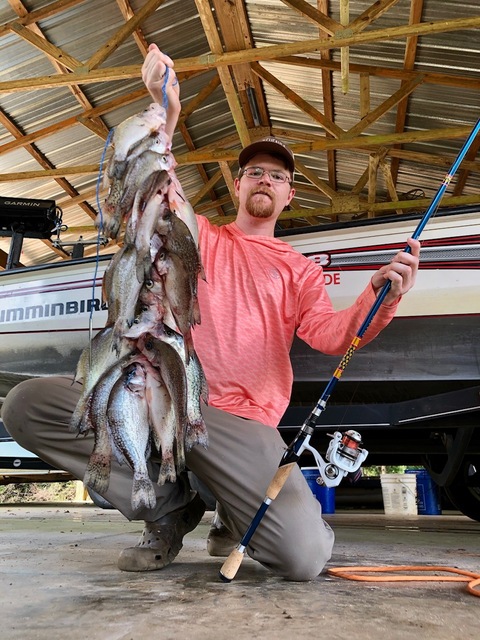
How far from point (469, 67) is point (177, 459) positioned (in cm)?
702

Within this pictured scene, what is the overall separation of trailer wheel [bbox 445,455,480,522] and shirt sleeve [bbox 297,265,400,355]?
2262 millimetres

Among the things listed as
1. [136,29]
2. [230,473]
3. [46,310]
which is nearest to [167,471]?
[230,473]

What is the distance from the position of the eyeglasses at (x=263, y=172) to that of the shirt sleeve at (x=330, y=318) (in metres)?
0.42

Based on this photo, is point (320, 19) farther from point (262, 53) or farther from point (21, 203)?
point (21, 203)

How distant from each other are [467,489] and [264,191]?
9.92ft

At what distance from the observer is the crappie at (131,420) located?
1368 mm

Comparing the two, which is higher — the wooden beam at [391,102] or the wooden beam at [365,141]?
the wooden beam at [391,102]

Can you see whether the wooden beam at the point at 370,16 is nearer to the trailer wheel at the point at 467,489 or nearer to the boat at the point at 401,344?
the boat at the point at 401,344

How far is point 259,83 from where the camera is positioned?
28.6ft

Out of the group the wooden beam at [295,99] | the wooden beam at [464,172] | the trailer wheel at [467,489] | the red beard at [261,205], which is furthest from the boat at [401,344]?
the wooden beam at [464,172]

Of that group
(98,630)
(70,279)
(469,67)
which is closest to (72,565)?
(98,630)

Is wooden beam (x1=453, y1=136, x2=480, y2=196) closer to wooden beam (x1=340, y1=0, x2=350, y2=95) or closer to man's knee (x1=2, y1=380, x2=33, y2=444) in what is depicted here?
wooden beam (x1=340, y1=0, x2=350, y2=95)

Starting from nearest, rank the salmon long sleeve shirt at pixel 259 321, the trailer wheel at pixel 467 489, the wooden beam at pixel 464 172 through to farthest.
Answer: the salmon long sleeve shirt at pixel 259 321, the trailer wheel at pixel 467 489, the wooden beam at pixel 464 172

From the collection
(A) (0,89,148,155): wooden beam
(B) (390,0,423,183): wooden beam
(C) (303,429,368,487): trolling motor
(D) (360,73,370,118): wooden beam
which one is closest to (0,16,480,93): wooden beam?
(B) (390,0,423,183): wooden beam
